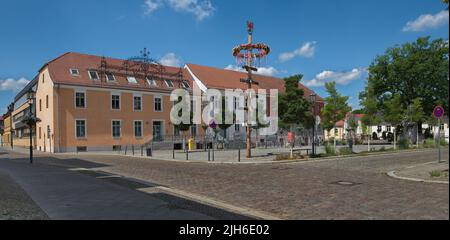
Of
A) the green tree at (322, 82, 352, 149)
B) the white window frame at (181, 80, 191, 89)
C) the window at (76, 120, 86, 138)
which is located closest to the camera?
the green tree at (322, 82, 352, 149)

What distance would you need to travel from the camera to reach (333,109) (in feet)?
88.4

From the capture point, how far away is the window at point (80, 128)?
128 feet

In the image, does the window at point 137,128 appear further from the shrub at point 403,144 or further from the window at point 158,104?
the shrub at point 403,144

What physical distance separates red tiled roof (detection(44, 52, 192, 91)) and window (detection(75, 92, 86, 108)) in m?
1.11

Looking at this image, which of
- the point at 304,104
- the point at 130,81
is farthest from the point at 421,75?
the point at 130,81

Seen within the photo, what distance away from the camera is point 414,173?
13188 mm

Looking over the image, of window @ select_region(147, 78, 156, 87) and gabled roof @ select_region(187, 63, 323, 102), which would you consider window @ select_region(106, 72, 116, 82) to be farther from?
gabled roof @ select_region(187, 63, 323, 102)

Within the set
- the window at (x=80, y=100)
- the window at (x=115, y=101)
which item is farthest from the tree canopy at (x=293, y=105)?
the window at (x=80, y=100)

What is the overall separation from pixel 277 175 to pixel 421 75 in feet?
129

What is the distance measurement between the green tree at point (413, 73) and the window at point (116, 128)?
3078 centimetres

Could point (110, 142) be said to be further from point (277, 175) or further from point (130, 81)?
point (277, 175)

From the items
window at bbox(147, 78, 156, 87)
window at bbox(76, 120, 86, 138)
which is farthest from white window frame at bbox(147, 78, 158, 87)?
window at bbox(76, 120, 86, 138)

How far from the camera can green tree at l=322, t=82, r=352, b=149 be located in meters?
27.0

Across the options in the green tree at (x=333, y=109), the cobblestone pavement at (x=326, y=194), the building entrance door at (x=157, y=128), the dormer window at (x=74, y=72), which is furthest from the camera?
the building entrance door at (x=157, y=128)
